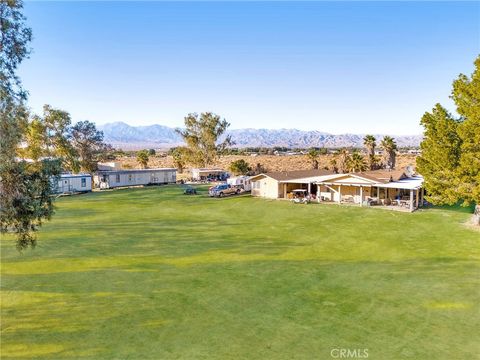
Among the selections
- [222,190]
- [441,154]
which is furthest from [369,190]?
[222,190]

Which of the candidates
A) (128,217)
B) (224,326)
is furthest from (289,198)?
(224,326)

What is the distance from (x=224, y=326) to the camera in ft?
41.6

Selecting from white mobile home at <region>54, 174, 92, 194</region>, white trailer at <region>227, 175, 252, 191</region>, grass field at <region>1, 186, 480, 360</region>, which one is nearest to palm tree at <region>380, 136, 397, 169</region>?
white trailer at <region>227, 175, 252, 191</region>

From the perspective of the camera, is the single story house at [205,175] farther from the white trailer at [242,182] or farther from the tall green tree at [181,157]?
the white trailer at [242,182]

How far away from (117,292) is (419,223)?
2462 centimetres

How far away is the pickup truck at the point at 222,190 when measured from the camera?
4644 cm

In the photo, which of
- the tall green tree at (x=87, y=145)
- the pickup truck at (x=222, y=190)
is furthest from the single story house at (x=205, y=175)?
the pickup truck at (x=222, y=190)

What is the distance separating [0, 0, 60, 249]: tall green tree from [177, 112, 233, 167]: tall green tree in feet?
218

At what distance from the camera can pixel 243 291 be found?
51.7 ft

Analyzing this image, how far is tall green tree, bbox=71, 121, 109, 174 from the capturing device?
6588 cm

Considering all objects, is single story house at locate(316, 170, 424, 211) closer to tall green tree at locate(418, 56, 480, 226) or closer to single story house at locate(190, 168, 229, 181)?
tall green tree at locate(418, 56, 480, 226)

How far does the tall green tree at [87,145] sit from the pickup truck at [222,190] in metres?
29.6

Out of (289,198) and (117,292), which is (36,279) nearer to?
(117,292)

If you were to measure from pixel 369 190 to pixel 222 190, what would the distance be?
59.3 ft
